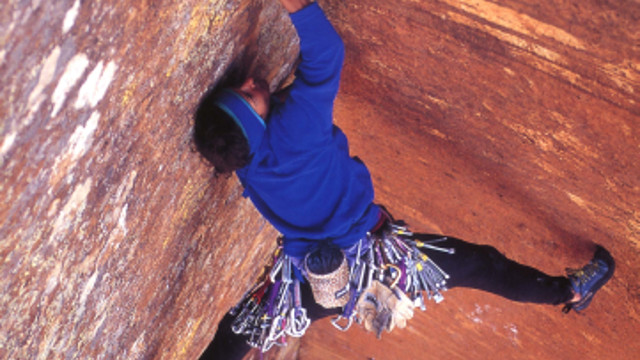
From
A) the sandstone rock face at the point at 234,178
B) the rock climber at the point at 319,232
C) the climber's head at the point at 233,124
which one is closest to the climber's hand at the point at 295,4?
the rock climber at the point at 319,232

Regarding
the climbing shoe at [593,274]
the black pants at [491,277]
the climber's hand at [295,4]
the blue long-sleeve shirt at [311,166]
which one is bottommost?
the climbing shoe at [593,274]

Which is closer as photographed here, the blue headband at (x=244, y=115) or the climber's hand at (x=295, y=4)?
the climber's hand at (x=295, y=4)

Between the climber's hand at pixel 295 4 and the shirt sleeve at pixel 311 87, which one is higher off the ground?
the climber's hand at pixel 295 4

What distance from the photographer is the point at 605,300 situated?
2.54 m

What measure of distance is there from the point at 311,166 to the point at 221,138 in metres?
0.29

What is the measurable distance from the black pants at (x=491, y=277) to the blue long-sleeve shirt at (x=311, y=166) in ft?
0.97

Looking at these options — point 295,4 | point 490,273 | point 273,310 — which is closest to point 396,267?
point 490,273

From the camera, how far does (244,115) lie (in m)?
1.65

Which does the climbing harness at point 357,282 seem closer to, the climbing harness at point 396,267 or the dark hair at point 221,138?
the climbing harness at point 396,267

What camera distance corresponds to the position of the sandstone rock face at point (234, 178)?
129 centimetres

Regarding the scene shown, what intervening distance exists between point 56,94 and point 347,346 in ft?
10.7

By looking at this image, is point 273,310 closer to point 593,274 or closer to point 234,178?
point 234,178

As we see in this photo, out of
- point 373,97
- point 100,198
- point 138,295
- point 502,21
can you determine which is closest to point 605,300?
point 373,97

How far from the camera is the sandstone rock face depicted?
129cm
